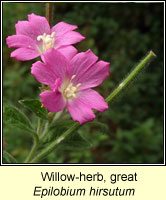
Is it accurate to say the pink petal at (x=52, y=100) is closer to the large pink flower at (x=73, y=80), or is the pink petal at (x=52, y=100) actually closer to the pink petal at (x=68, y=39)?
the large pink flower at (x=73, y=80)

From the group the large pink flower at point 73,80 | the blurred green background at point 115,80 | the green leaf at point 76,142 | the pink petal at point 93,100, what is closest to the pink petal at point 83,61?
the large pink flower at point 73,80

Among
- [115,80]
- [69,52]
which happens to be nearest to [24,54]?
[69,52]

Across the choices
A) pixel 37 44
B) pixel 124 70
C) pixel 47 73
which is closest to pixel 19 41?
pixel 37 44

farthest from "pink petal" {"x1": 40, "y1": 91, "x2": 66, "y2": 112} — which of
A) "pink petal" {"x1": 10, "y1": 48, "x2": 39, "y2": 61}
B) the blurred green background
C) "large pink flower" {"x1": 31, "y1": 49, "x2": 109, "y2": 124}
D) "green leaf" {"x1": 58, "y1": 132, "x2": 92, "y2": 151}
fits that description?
the blurred green background

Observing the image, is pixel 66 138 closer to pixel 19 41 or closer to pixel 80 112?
pixel 80 112

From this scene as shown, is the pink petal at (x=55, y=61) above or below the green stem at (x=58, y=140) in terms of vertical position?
above

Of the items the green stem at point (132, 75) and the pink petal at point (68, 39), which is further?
the pink petal at point (68, 39)

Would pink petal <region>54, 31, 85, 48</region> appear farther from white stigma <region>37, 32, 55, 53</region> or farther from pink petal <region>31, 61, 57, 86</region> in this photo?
pink petal <region>31, 61, 57, 86</region>

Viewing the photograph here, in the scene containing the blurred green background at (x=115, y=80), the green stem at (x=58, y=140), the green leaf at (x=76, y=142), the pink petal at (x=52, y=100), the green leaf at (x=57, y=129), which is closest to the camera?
the pink petal at (x=52, y=100)
